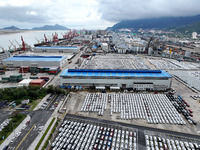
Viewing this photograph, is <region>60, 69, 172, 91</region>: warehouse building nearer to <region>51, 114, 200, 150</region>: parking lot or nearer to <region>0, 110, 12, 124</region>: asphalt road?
<region>51, 114, 200, 150</region>: parking lot

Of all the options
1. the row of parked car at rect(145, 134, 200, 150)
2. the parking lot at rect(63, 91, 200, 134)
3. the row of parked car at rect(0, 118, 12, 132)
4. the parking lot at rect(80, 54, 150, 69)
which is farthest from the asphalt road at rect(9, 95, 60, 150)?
the parking lot at rect(80, 54, 150, 69)

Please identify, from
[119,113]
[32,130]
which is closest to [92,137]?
[119,113]

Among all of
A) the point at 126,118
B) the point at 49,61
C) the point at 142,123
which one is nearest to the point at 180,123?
the point at 142,123

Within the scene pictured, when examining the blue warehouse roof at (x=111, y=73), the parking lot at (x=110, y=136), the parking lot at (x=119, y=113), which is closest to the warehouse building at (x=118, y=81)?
the blue warehouse roof at (x=111, y=73)

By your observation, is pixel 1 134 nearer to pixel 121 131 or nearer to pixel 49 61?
pixel 121 131

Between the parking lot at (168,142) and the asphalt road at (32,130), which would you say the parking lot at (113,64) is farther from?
the parking lot at (168,142)
